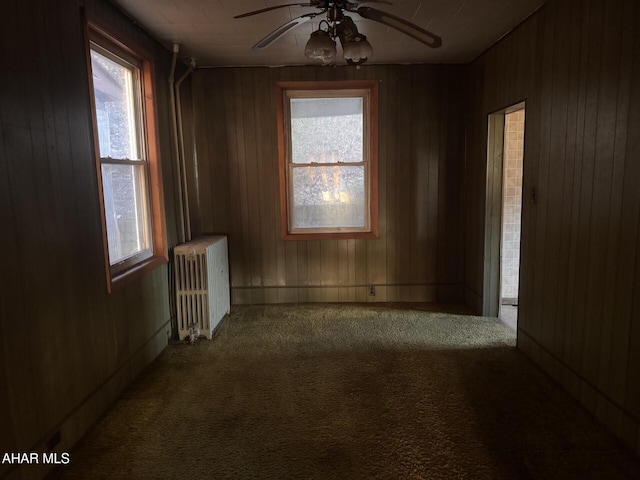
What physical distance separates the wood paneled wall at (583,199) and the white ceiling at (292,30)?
0.32 meters

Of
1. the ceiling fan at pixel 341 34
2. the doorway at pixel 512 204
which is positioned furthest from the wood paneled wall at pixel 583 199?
the doorway at pixel 512 204

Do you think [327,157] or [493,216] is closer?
[493,216]

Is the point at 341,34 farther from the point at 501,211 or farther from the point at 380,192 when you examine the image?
the point at 501,211

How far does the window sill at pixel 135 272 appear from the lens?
2.56 meters

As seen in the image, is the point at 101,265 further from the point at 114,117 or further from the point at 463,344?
the point at 463,344

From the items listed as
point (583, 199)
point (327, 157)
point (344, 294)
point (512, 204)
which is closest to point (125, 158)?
point (327, 157)

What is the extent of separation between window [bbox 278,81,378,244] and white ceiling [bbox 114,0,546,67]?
1.27 ft

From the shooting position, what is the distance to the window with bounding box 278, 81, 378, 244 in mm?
4227

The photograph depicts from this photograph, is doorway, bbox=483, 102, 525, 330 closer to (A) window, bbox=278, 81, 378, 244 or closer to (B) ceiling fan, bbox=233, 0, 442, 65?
(A) window, bbox=278, 81, 378, 244

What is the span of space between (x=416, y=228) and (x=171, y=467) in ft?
10.5

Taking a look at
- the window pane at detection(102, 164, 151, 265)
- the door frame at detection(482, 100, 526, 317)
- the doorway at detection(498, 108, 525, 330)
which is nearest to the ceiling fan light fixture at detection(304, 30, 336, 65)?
the window pane at detection(102, 164, 151, 265)

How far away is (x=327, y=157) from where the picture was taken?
4.30 metres

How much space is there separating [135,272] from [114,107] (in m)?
1.13

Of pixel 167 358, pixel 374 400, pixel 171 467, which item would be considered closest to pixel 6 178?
pixel 171 467
